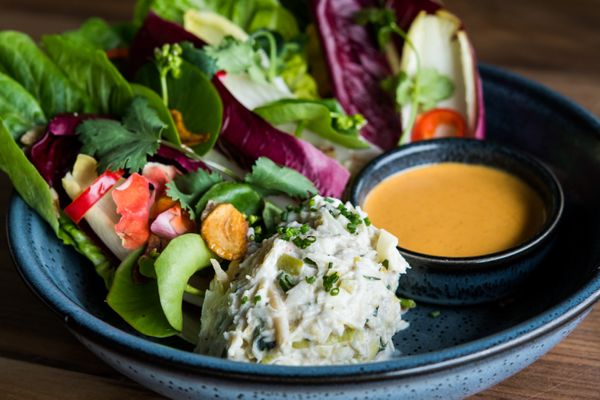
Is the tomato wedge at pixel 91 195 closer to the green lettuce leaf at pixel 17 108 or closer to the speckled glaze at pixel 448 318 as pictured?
the speckled glaze at pixel 448 318

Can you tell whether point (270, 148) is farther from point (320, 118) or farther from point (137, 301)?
point (137, 301)

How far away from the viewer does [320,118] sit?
11.1 ft

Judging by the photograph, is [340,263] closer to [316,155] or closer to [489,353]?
[489,353]

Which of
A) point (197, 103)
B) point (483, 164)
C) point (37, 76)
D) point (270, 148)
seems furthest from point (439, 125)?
point (37, 76)

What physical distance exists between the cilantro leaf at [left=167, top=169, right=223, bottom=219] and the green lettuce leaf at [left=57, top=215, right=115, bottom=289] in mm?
349

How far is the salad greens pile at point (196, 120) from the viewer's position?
9.46 ft

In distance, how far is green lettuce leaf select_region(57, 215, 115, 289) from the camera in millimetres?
3020

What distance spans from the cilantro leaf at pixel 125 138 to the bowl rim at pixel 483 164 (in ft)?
2.49

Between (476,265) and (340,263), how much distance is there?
57 centimetres

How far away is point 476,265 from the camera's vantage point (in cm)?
292

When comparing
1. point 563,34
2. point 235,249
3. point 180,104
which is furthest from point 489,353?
point 563,34

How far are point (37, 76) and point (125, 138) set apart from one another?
1.90 ft

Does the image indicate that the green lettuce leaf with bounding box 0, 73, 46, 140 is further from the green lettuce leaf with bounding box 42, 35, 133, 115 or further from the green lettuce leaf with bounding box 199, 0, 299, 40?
the green lettuce leaf with bounding box 199, 0, 299, 40

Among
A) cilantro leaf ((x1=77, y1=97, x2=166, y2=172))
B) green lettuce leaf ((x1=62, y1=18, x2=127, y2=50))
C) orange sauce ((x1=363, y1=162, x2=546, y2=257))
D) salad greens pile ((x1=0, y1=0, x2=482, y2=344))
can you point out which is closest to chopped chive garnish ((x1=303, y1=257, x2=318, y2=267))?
salad greens pile ((x1=0, y1=0, x2=482, y2=344))
